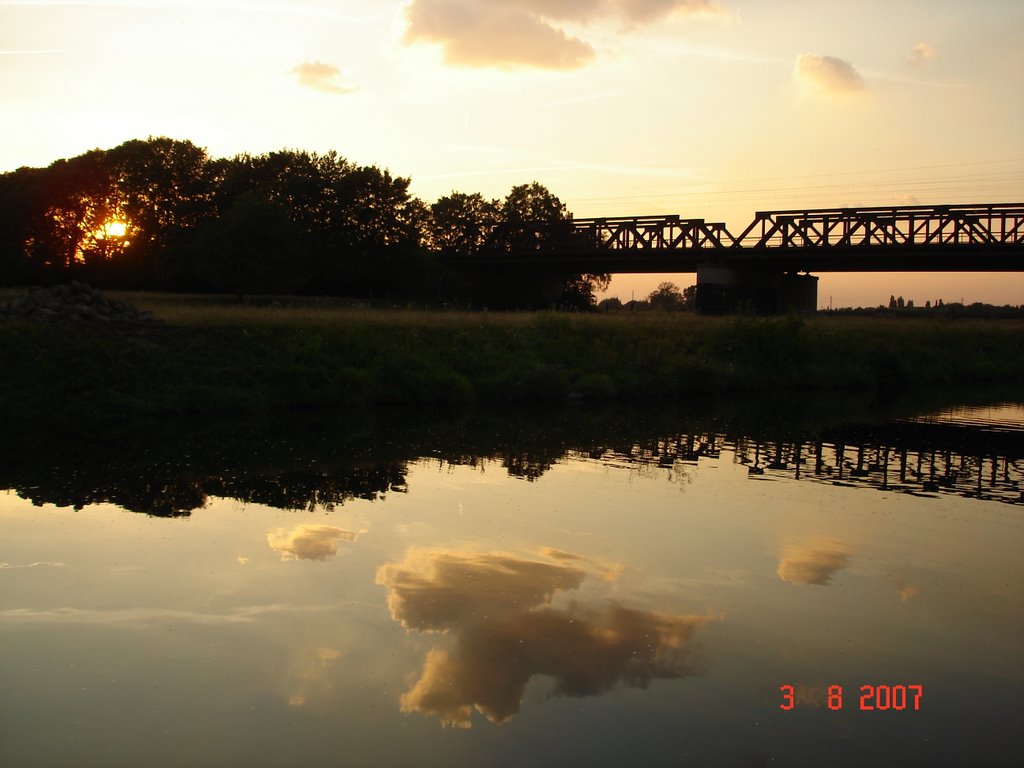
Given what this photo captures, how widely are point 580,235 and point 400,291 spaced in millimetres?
29083

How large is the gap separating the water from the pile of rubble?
14.0 metres

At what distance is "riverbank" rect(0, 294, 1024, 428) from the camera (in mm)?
31797

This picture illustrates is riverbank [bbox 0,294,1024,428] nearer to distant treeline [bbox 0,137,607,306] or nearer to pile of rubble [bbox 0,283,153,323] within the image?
pile of rubble [bbox 0,283,153,323]

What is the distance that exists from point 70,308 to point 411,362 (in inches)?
530

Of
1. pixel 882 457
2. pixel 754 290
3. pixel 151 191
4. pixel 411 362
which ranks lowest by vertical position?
pixel 882 457

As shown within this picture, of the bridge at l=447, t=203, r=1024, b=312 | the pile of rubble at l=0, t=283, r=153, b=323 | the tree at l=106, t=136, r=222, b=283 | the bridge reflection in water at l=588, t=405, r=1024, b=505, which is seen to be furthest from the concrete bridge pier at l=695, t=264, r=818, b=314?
A: the pile of rubble at l=0, t=283, r=153, b=323

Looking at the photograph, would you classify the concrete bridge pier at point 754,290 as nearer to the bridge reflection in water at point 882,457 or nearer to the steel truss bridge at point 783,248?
the steel truss bridge at point 783,248

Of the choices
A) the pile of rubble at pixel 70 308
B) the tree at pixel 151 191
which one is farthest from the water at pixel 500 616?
the tree at pixel 151 191

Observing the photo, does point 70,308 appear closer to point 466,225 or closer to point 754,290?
point 754,290

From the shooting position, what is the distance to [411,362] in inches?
1507

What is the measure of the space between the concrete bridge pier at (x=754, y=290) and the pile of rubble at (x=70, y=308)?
54.4 m

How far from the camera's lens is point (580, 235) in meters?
101

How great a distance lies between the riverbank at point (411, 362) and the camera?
31.8 m

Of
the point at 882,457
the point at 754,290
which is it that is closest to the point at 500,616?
the point at 882,457
